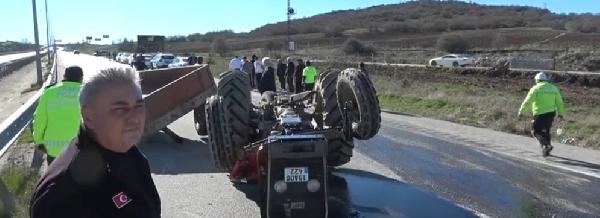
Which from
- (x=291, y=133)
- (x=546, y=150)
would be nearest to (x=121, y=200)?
(x=291, y=133)

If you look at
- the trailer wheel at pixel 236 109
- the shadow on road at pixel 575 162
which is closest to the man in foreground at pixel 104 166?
the trailer wheel at pixel 236 109

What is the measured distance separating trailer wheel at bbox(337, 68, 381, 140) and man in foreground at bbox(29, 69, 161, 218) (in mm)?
5955

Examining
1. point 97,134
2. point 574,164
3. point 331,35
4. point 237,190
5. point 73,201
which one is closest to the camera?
point 73,201

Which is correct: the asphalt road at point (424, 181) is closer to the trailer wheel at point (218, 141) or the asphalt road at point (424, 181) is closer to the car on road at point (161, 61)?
the trailer wheel at point (218, 141)

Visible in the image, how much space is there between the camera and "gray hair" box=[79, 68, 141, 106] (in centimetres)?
269

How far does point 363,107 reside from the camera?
8656 mm

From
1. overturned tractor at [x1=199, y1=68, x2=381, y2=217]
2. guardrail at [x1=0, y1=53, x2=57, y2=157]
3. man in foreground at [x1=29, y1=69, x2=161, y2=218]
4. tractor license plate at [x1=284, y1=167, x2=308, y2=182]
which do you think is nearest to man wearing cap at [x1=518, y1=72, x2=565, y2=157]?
overturned tractor at [x1=199, y1=68, x2=381, y2=217]

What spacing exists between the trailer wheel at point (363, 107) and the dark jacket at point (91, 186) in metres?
6.06

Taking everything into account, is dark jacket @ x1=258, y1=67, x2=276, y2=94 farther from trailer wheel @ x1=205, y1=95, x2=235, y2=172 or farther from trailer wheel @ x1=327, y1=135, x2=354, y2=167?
trailer wheel @ x1=205, y1=95, x2=235, y2=172

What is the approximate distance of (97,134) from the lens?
2.65 meters

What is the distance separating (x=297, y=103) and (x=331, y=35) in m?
135

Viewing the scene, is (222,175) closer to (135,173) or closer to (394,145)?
(394,145)

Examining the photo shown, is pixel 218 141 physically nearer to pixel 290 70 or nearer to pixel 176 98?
pixel 176 98

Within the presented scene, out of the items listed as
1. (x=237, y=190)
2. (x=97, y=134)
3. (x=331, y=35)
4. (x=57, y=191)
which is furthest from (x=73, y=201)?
(x=331, y=35)
